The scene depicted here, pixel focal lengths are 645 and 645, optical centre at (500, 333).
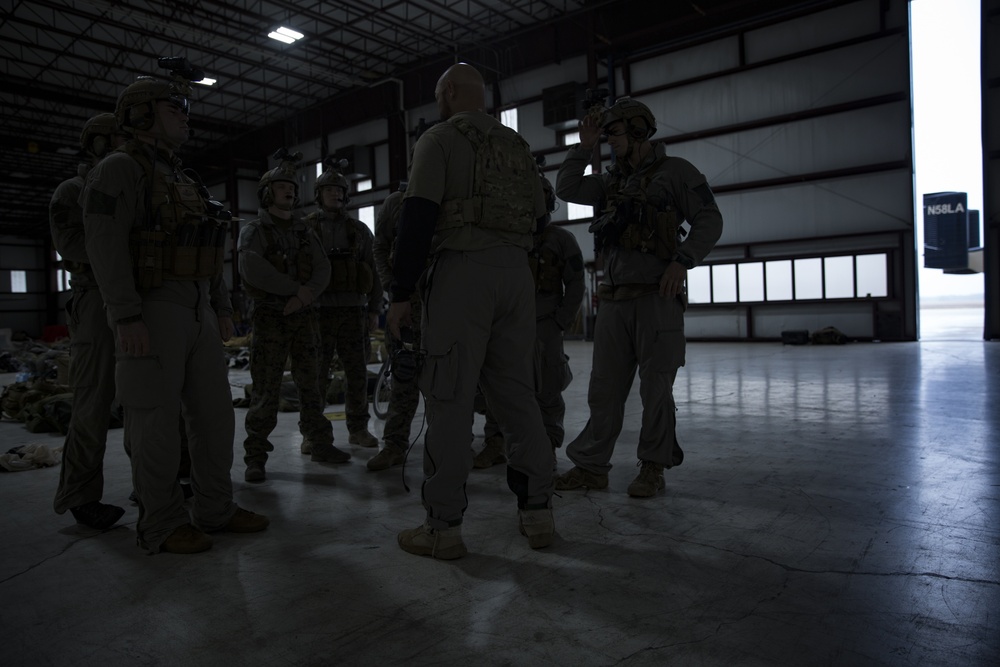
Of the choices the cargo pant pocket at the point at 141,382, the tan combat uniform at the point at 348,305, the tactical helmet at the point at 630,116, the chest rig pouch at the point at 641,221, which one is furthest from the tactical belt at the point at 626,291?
the cargo pant pocket at the point at 141,382

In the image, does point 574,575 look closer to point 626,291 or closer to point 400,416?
point 626,291

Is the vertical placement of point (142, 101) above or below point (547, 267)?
above

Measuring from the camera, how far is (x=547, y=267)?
12.1 feet

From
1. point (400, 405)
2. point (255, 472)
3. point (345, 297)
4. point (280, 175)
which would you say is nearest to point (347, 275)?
point (345, 297)

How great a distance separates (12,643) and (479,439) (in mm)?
3081

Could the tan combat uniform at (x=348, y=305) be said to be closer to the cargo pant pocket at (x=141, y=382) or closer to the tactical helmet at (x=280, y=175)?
the tactical helmet at (x=280, y=175)

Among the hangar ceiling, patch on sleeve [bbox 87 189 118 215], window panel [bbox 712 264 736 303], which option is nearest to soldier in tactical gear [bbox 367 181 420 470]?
patch on sleeve [bbox 87 189 118 215]

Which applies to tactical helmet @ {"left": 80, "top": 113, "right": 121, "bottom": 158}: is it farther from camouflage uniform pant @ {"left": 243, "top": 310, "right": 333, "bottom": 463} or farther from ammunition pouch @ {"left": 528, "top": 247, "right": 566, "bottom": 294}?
ammunition pouch @ {"left": 528, "top": 247, "right": 566, "bottom": 294}

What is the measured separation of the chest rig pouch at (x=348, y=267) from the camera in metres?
4.32

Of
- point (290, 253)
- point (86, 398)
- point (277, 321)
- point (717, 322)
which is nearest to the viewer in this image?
point (86, 398)

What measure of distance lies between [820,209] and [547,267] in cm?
1267

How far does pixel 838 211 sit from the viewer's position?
1392 centimetres

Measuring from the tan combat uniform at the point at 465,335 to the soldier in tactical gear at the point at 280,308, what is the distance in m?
1.63

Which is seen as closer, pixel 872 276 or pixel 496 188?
pixel 496 188
